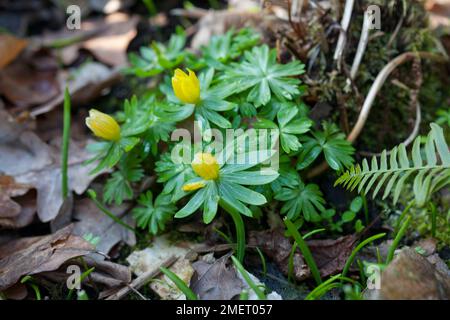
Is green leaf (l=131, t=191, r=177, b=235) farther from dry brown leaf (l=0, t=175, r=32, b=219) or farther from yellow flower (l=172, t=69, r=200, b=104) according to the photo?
dry brown leaf (l=0, t=175, r=32, b=219)

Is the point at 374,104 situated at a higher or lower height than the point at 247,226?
higher

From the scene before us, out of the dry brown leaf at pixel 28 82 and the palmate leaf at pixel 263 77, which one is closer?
the palmate leaf at pixel 263 77

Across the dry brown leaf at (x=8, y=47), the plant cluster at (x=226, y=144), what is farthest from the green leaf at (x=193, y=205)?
the dry brown leaf at (x=8, y=47)

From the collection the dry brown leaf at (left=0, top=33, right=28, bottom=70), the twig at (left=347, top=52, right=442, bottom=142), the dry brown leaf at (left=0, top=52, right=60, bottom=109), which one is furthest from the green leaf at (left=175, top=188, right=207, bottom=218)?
the dry brown leaf at (left=0, top=33, right=28, bottom=70)

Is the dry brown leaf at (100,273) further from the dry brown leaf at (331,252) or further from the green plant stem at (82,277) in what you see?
the dry brown leaf at (331,252)

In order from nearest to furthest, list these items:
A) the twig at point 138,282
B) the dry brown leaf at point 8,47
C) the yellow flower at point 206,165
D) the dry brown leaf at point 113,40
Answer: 1. the yellow flower at point 206,165
2. the twig at point 138,282
3. the dry brown leaf at point 8,47
4. the dry brown leaf at point 113,40

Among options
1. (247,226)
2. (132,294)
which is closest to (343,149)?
(247,226)

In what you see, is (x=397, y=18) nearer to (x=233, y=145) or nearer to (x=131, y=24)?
(x=233, y=145)
